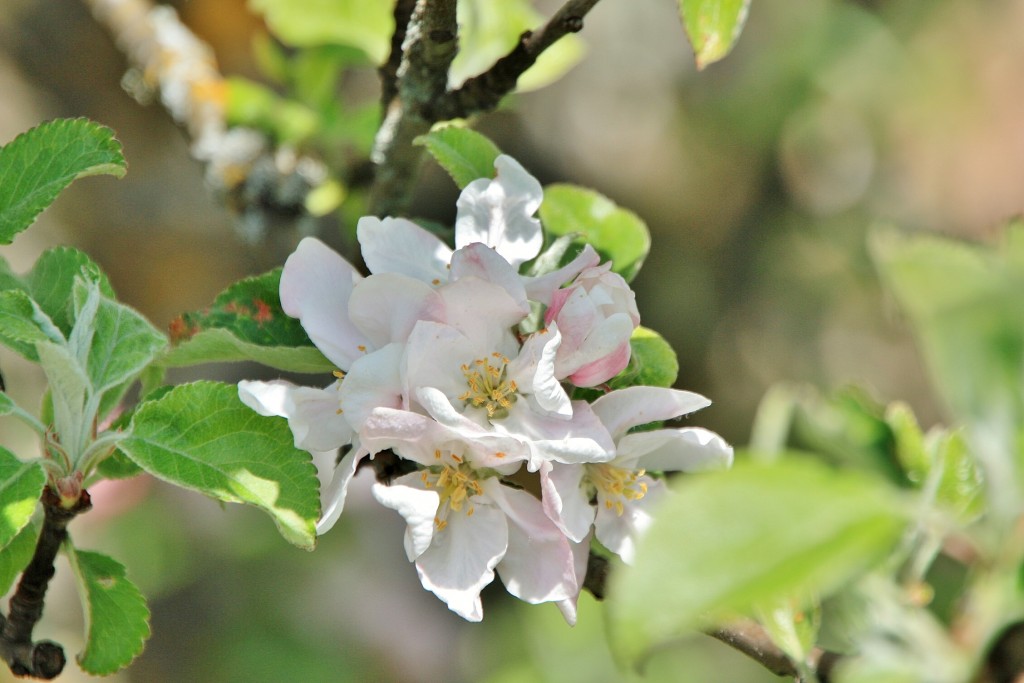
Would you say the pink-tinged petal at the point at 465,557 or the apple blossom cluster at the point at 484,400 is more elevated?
the apple blossom cluster at the point at 484,400

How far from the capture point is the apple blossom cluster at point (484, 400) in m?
0.67

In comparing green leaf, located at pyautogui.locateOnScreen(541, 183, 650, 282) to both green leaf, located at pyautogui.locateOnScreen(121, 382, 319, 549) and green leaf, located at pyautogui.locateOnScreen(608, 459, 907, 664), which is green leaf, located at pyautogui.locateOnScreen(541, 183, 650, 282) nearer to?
green leaf, located at pyautogui.locateOnScreen(121, 382, 319, 549)

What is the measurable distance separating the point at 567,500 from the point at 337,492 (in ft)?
0.55

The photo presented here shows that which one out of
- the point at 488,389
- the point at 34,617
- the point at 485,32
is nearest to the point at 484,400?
the point at 488,389

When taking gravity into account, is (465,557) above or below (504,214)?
below

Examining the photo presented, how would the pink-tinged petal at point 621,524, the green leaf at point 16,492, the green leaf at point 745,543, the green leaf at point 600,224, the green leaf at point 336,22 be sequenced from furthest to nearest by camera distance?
the green leaf at point 336,22 < the green leaf at point 600,224 < the pink-tinged petal at point 621,524 < the green leaf at point 16,492 < the green leaf at point 745,543

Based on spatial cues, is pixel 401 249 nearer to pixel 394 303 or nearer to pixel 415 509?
pixel 394 303

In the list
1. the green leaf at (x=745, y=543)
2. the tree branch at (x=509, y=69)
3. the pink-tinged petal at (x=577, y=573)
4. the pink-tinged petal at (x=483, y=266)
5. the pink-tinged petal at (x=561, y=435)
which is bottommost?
the pink-tinged petal at (x=577, y=573)

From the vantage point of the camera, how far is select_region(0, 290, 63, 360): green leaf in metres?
0.65

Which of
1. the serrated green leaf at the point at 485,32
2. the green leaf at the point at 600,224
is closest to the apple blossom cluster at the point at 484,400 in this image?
the green leaf at the point at 600,224

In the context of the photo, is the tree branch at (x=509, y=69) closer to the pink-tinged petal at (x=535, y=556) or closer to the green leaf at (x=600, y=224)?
the green leaf at (x=600, y=224)

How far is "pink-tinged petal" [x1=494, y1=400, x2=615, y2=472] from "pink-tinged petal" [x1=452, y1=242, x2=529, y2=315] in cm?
9

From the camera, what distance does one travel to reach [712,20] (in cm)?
75

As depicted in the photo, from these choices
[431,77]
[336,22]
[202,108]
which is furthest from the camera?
[202,108]
